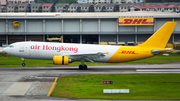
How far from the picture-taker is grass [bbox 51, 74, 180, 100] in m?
21.7

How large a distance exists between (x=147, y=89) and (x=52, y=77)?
11.6 m

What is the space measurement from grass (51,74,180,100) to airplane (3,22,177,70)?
628cm

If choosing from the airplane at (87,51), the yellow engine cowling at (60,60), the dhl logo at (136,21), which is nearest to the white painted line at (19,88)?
the yellow engine cowling at (60,60)

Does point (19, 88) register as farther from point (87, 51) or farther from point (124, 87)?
point (87, 51)

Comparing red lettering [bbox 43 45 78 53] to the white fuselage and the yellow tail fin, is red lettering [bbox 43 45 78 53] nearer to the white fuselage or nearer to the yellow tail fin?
the white fuselage

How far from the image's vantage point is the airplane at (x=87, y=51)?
36812mm

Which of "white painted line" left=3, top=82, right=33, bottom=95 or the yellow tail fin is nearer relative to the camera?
"white painted line" left=3, top=82, right=33, bottom=95

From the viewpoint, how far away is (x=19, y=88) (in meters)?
24.7

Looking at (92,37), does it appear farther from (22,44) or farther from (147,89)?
(147,89)

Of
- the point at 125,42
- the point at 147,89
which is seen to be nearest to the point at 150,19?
the point at 125,42

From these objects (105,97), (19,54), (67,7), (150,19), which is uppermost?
(67,7)

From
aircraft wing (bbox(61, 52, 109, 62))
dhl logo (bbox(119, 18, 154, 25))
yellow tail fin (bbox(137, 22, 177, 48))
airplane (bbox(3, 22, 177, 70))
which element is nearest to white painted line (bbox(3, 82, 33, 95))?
airplane (bbox(3, 22, 177, 70))

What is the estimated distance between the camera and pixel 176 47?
7919 cm

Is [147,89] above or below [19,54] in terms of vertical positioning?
below
